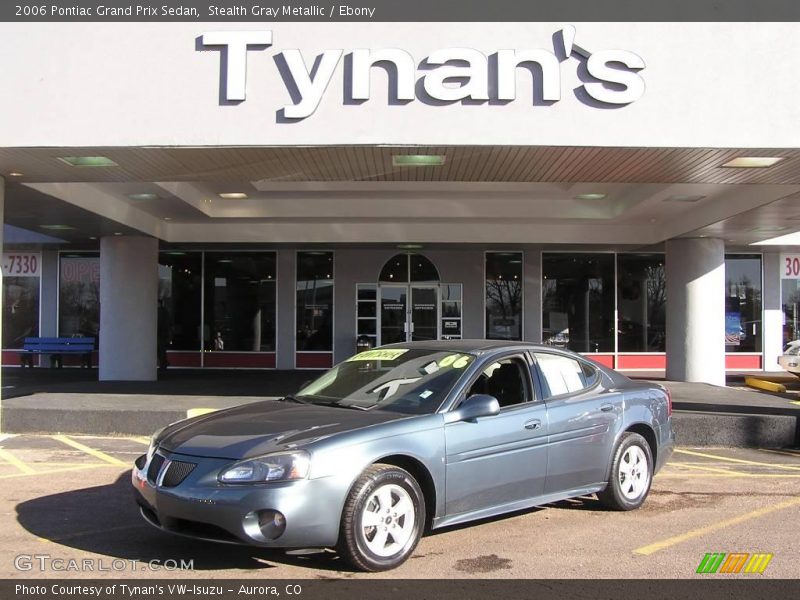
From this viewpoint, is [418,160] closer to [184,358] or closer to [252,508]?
[252,508]

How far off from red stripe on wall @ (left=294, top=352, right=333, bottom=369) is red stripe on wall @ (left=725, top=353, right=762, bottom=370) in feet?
38.0

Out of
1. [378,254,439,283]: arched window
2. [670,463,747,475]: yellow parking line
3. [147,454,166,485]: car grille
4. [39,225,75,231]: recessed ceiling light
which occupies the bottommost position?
[670,463,747,475]: yellow parking line

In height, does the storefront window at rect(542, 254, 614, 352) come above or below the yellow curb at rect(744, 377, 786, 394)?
above

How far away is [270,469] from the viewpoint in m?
4.45

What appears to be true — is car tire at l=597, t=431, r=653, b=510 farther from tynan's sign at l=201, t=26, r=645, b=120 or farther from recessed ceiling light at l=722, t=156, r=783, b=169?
recessed ceiling light at l=722, t=156, r=783, b=169

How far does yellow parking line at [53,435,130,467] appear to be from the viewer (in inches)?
334

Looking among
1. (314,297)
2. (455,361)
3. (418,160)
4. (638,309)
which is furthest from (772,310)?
(455,361)

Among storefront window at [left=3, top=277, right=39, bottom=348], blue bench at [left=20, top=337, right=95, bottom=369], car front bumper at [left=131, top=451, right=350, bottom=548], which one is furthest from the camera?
storefront window at [left=3, top=277, right=39, bottom=348]

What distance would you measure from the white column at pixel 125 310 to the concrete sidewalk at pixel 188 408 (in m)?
1.29

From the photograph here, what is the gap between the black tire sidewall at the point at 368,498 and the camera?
4.56 m

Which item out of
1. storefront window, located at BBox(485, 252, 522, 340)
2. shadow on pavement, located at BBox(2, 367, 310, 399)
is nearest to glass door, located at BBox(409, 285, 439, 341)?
storefront window, located at BBox(485, 252, 522, 340)

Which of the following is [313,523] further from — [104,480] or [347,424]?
[104,480]

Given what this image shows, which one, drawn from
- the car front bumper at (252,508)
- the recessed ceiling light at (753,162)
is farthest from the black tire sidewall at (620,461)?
the recessed ceiling light at (753,162)
